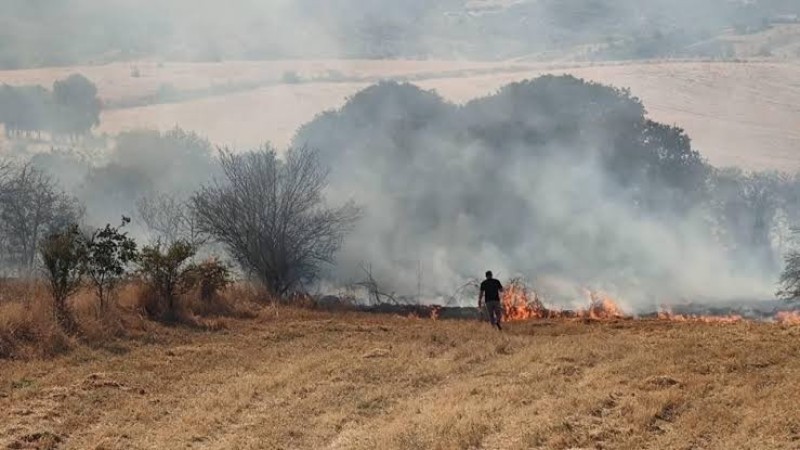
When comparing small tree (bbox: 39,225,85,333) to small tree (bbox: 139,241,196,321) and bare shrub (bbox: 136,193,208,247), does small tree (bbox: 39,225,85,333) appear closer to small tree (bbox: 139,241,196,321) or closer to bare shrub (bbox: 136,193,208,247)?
small tree (bbox: 139,241,196,321)

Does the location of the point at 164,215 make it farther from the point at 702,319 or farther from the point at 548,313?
the point at 702,319

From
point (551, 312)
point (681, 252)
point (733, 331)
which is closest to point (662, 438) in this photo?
point (733, 331)

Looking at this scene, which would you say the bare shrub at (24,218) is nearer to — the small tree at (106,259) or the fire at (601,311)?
the small tree at (106,259)

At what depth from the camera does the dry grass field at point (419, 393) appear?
800 cm

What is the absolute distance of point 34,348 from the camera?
41.7 ft

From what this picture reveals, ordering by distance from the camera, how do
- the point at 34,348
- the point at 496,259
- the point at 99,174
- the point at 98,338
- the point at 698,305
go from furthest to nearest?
the point at 99,174
the point at 496,259
the point at 698,305
the point at 98,338
the point at 34,348

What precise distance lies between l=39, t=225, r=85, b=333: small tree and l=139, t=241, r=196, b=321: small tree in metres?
1.94

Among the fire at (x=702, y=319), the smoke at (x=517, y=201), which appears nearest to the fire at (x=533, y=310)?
the fire at (x=702, y=319)

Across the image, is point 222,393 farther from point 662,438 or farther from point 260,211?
point 260,211

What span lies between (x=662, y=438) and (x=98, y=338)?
406 inches

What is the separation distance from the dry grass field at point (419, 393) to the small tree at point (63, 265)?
1861mm

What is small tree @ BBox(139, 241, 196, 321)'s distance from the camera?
17625 mm

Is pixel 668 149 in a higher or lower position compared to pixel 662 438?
higher

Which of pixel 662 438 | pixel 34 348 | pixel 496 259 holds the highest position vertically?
pixel 496 259
